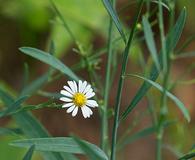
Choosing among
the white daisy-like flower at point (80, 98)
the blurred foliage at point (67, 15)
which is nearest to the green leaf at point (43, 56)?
the white daisy-like flower at point (80, 98)

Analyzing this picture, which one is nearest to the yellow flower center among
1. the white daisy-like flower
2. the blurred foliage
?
the white daisy-like flower

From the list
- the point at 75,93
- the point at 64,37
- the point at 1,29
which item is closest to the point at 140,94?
the point at 75,93

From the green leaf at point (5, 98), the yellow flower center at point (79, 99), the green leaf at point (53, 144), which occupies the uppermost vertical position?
the green leaf at point (5, 98)

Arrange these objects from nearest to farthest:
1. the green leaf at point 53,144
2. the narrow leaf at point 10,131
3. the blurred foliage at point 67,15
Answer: the green leaf at point 53,144 → the narrow leaf at point 10,131 → the blurred foliage at point 67,15

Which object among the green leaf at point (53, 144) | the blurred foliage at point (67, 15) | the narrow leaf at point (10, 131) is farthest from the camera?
the blurred foliage at point (67, 15)

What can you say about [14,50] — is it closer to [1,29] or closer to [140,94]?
[1,29]

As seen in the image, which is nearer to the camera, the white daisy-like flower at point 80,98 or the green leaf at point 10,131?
the white daisy-like flower at point 80,98

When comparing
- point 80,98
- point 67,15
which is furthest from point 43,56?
point 67,15

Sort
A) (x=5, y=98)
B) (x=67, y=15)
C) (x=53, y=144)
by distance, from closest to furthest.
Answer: (x=53, y=144), (x=5, y=98), (x=67, y=15)

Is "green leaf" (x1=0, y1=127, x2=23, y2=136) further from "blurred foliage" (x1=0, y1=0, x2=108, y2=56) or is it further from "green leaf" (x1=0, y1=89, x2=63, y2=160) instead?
"blurred foliage" (x1=0, y1=0, x2=108, y2=56)

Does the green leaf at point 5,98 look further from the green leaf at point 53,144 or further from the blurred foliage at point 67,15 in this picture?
the blurred foliage at point 67,15

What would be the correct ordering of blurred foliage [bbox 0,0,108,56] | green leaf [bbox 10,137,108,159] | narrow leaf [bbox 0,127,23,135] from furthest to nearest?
blurred foliage [bbox 0,0,108,56] → narrow leaf [bbox 0,127,23,135] → green leaf [bbox 10,137,108,159]

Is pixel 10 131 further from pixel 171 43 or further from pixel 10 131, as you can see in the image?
pixel 171 43
